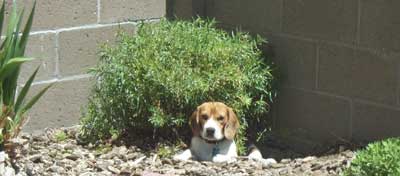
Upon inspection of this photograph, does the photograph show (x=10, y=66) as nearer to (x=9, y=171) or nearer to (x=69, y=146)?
(x=9, y=171)

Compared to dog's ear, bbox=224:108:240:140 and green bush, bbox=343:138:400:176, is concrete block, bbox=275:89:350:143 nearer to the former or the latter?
dog's ear, bbox=224:108:240:140

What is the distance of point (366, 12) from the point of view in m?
6.97

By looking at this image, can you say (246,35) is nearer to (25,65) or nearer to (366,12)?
(366,12)

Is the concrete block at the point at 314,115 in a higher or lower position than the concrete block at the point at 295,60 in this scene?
lower

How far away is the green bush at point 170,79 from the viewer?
686 cm

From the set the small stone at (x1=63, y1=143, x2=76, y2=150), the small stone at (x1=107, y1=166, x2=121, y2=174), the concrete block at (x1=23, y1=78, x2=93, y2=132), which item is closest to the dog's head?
the small stone at (x1=107, y1=166, x2=121, y2=174)

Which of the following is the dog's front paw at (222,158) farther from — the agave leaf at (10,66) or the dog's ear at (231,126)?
the agave leaf at (10,66)

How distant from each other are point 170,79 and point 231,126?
500 millimetres

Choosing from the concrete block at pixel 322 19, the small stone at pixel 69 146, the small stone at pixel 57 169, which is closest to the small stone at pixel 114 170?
the small stone at pixel 57 169

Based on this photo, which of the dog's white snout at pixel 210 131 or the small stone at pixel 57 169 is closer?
the small stone at pixel 57 169

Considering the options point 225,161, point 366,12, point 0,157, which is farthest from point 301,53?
point 0,157

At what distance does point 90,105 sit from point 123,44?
1.60ft

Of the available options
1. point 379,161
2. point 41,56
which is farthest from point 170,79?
point 379,161

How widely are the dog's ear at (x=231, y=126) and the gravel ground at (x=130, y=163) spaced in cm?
18
